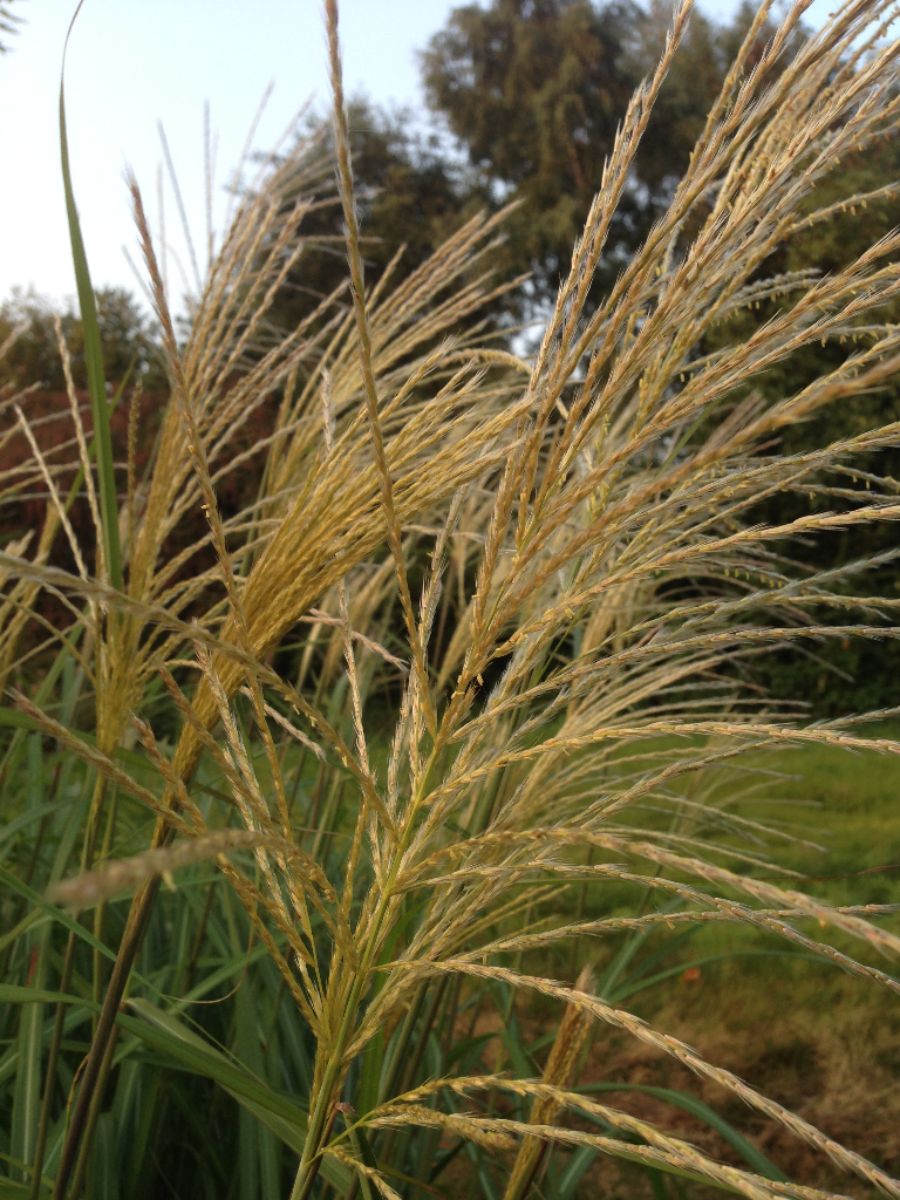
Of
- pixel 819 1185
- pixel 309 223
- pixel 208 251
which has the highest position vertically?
pixel 309 223

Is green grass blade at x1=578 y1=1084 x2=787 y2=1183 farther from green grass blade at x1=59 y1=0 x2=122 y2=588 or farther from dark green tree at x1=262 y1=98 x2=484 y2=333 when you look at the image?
dark green tree at x1=262 y1=98 x2=484 y2=333

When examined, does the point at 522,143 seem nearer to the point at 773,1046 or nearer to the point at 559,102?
the point at 559,102

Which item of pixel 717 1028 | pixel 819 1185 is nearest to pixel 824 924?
pixel 819 1185

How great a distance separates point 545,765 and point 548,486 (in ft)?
1.10

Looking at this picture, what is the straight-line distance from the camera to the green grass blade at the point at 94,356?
0.89 meters

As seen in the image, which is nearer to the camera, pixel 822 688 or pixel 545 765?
pixel 545 765

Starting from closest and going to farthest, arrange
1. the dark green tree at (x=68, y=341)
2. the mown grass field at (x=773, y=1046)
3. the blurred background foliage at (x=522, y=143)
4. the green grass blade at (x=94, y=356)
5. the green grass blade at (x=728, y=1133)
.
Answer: the green grass blade at (x=94, y=356)
the green grass blade at (x=728, y=1133)
the mown grass field at (x=773, y=1046)
the dark green tree at (x=68, y=341)
the blurred background foliage at (x=522, y=143)

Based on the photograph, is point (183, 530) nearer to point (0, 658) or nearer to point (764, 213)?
point (0, 658)

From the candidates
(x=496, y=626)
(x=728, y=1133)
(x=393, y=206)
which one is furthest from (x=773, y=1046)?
(x=393, y=206)

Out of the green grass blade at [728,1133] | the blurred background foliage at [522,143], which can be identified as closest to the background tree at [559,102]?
the blurred background foliage at [522,143]

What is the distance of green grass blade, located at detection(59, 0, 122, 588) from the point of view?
0.89 meters

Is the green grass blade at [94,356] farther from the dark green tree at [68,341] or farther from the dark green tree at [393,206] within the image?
the dark green tree at [393,206]

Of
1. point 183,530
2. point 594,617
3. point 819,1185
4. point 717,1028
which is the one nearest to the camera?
point 594,617

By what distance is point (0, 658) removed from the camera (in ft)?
4.97
